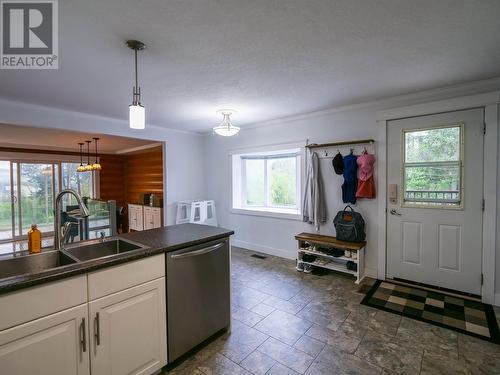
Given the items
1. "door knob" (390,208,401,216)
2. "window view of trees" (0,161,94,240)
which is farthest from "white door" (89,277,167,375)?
"window view of trees" (0,161,94,240)

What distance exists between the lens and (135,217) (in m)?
6.56

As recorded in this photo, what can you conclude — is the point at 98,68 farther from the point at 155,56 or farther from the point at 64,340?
the point at 64,340

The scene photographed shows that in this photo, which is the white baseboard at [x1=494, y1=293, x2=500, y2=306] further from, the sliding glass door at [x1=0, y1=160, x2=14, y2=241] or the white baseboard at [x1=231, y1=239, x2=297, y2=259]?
the sliding glass door at [x1=0, y1=160, x2=14, y2=241]

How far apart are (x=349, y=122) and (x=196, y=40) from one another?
2.40 meters

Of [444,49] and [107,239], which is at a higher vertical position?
[444,49]

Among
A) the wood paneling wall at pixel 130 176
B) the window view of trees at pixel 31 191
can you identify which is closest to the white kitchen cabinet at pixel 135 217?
the wood paneling wall at pixel 130 176

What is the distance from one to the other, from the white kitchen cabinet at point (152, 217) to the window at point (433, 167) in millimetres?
4903

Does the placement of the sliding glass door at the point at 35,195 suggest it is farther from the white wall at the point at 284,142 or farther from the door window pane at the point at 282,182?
the door window pane at the point at 282,182

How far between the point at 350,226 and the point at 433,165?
1.17m

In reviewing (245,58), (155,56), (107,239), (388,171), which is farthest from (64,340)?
(388,171)

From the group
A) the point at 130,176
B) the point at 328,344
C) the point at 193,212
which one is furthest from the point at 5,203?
the point at 328,344

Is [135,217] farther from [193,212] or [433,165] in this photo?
[433,165]

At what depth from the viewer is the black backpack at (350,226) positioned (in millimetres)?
3162

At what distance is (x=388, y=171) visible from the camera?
10.1 feet
